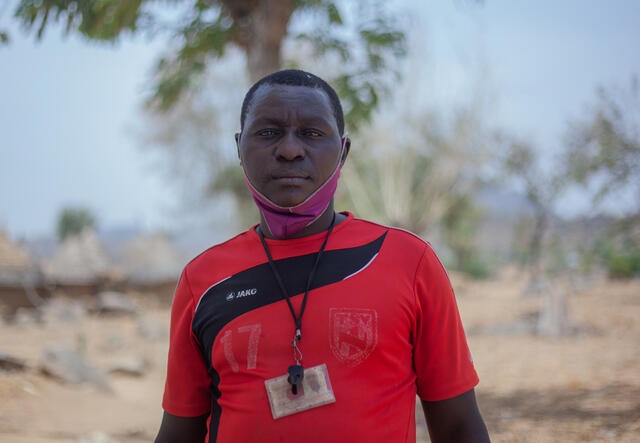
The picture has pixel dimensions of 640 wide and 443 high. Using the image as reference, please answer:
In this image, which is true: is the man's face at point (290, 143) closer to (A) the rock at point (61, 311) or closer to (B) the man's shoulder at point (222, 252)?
(B) the man's shoulder at point (222, 252)

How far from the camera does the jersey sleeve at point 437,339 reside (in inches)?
57.3

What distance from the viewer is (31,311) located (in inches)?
578

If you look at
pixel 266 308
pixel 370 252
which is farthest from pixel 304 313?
pixel 370 252

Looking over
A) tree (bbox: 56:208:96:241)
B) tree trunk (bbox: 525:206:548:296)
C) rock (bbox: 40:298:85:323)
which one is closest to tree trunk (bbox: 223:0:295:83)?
rock (bbox: 40:298:85:323)

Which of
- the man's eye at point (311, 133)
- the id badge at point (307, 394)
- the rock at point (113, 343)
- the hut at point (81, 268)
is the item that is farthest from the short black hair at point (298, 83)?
the hut at point (81, 268)

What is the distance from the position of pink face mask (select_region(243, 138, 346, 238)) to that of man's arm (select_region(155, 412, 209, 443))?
0.62m

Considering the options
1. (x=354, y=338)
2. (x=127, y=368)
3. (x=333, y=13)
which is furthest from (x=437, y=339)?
(x=127, y=368)

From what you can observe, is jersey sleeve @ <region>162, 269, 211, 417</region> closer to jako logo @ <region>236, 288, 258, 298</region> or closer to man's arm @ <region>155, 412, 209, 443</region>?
man's arm @ <region>155, 412, 209, 443</region>

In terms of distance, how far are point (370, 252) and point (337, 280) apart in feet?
0.44

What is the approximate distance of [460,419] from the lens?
4.88 feet

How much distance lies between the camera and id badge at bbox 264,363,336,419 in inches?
54.4

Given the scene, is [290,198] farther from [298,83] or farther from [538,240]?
[538,240]

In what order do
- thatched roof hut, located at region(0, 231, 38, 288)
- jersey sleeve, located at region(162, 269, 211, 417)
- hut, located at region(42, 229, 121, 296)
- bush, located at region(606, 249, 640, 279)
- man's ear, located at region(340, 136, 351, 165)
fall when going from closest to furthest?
jersey sleeve, located at region(162, 269, 211, 417) < man's ear, located at region(340, 136, 351, 165) < thatched roof hut, located at region(0, 231, 38, 288) < hut, located at region(42, 229, 121, 296) < bush, located at region(606, 249, 640, 279)

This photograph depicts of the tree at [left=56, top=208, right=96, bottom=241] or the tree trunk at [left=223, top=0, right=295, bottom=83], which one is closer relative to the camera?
the tree trunk at [left=223, top=0, right=295, bottom=83]
